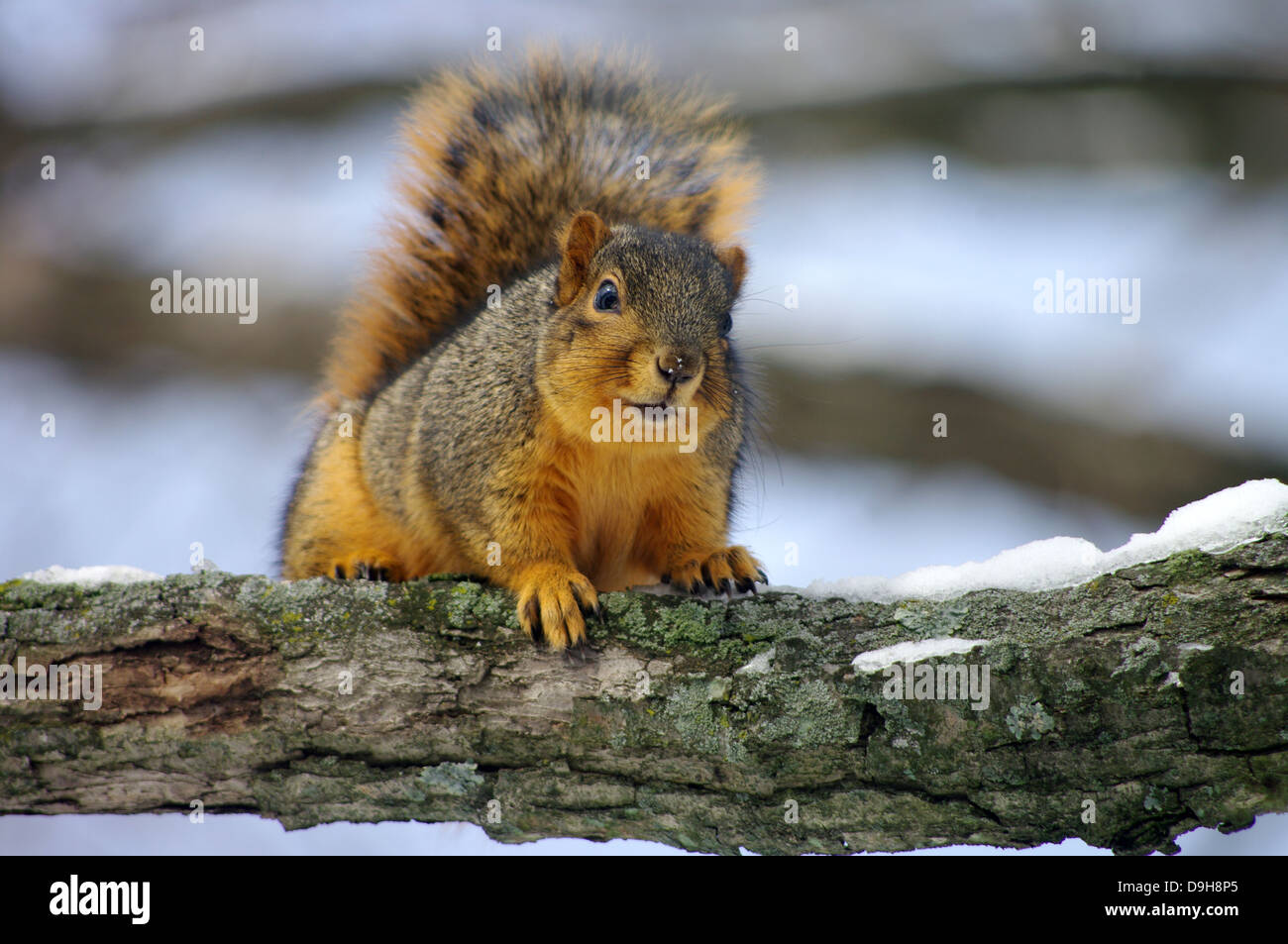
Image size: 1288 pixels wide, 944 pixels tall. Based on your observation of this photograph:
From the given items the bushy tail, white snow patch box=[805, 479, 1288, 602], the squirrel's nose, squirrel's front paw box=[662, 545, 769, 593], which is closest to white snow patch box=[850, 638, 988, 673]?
white snow patch box=[805, 479, 1288, 602]

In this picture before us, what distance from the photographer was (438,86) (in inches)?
133

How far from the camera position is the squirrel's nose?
7.04ft

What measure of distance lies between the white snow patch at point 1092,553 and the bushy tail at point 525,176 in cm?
150

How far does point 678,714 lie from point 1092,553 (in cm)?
80

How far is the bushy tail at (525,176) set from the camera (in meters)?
3.22

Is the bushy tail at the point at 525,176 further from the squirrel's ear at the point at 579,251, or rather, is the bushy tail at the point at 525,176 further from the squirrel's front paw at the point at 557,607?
the squirrel's front paw at the point at 557,607

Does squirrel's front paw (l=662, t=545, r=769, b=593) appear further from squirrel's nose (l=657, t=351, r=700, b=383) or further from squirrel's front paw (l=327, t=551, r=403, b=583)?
squirrel's front paw (l=327, t=551, r=403, b=583)

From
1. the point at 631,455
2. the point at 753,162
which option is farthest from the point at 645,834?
the point at 753,162

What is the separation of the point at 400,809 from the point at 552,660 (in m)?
0.41

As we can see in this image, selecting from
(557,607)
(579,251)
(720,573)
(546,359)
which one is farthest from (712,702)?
(579,251)

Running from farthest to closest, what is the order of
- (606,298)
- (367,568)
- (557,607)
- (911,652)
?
(367,568) < (606,298) < (557,607) < (911,652)

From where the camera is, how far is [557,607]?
2.09 metres

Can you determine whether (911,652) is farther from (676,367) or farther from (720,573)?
(676,367)

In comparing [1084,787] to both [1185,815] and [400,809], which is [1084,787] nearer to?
[1185,815]
